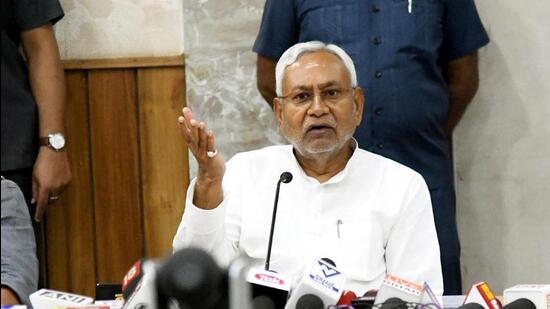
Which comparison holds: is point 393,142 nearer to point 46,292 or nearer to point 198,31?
point 198,31

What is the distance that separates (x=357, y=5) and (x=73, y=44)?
1009 mm

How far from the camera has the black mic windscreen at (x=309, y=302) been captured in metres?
1.83

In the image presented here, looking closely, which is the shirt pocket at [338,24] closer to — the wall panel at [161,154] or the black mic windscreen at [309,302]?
the wall panel at [161,154]

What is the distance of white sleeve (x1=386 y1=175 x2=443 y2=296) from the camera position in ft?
8.60

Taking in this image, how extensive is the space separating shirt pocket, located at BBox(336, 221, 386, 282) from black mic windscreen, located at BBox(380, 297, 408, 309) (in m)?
0.76

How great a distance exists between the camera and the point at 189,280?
119cm

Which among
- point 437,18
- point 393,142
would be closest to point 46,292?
point 393,142

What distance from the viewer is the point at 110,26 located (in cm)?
364

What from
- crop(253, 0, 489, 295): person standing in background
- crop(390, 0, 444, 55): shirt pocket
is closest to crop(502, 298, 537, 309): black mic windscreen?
crop(253, 0, 489, 295): person standing in background

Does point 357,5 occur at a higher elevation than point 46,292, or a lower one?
higher

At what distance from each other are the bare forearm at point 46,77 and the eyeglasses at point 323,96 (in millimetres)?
729

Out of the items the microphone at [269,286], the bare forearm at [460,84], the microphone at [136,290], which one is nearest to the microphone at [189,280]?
the microphone at [136,290]

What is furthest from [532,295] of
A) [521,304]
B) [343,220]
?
[343,220]

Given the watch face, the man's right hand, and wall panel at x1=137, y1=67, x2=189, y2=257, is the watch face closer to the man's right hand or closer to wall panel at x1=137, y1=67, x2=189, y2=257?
wall panel at x1=137, y1=67, x2=189, y2=257
